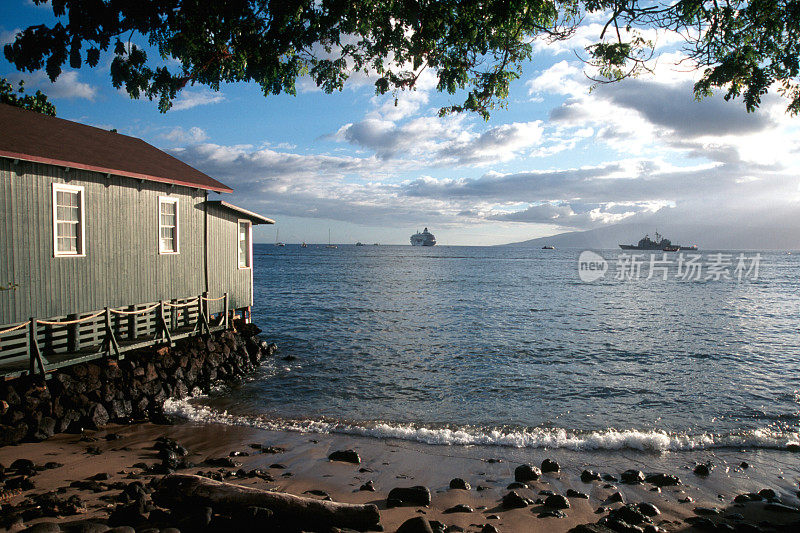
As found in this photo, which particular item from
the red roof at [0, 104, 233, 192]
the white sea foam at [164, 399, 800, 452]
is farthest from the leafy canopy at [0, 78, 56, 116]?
the white sea foam at [164, 399, 800, 452]

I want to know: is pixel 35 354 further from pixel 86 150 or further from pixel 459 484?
pixel 459 484

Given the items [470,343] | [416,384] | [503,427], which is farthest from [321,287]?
[503,427]

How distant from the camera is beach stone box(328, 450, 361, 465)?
911 centimetres

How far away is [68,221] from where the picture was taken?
1202 cm

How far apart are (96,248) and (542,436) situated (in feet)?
40.7

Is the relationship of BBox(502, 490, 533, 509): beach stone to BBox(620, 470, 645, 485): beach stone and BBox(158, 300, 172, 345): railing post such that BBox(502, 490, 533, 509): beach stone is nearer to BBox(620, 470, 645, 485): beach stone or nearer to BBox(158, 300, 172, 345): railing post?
BBox(620, 470, 645, 485): beach stone

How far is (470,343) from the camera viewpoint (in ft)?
73.0

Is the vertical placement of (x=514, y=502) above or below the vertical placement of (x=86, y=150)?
below

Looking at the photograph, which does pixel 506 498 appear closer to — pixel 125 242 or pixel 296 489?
pixel 296 489

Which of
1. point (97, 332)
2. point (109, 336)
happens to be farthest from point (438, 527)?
point (97, 332)

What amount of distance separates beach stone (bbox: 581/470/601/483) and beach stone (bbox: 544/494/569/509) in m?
1.22

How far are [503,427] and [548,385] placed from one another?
4.36 m

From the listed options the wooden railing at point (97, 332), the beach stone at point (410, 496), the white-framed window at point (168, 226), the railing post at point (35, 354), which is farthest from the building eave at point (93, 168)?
the beach stone at point (410, 496)

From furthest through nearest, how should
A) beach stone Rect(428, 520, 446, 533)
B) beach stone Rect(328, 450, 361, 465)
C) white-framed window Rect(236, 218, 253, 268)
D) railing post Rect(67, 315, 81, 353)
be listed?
white-framed window Rect(236, 218, 253, 268) → railing post Rect(67, 315, 81, 353) → beach stone Rect(328, 450, 361, 465) → beach stone Rect(428, 520, 446, 533)
